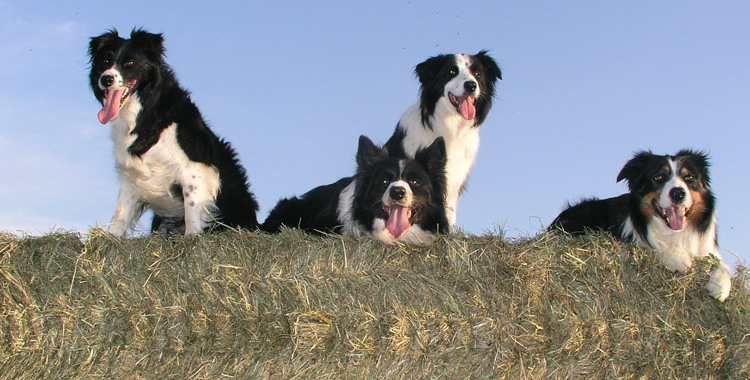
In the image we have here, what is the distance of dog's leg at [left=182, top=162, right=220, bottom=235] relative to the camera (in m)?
6.15

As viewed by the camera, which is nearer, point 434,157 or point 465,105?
point 434,157

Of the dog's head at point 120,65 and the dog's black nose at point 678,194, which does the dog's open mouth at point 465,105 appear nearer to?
the dog's black nose at point 678,194

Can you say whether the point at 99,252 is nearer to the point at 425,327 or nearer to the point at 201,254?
the point at 201,254

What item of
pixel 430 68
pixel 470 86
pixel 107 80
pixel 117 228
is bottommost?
pixel 117 228

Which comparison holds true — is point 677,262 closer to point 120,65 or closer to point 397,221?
point 397,221

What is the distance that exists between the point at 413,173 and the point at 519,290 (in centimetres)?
129

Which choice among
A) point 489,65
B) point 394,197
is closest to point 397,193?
point 394,197

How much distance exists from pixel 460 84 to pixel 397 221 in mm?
1801

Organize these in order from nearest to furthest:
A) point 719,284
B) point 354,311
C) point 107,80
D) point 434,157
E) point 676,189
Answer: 1. point 354,311
2. point 719,284
3. point 676,189
4. point 434,157
5. point 107,80

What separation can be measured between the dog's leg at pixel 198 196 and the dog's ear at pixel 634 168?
3.22 m

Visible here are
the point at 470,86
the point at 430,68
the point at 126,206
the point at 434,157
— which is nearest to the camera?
the point at 434,157

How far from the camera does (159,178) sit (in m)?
6.21

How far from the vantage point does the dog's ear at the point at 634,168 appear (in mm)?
5461

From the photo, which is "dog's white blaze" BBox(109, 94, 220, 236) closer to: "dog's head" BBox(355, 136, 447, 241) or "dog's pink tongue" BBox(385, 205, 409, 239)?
"dog's head" BBox(355, 136, 447, 241)
